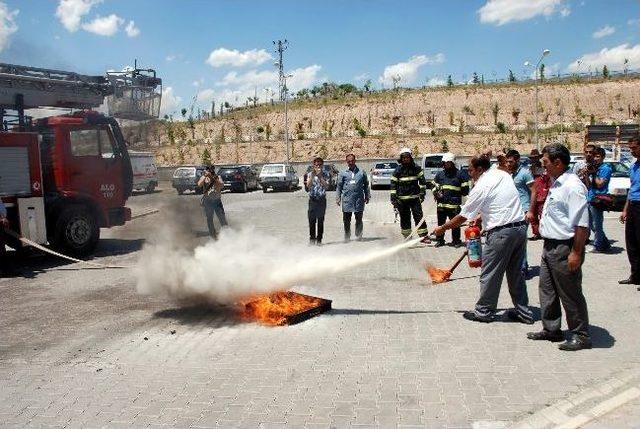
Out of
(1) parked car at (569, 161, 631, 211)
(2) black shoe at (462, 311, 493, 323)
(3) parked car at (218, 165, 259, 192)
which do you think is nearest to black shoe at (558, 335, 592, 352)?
(2) black shoe at (462, 311, 493, 323)

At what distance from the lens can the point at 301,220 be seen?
56.9 feet

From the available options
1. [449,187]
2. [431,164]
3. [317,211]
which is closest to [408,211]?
[449,187]

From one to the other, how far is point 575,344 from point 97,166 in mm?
10024

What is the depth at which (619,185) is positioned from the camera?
16.5m

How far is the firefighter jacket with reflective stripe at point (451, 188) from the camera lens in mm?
10672

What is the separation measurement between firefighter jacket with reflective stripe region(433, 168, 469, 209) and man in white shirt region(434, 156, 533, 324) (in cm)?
467

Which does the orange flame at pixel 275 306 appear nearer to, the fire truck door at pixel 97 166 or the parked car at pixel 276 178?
the fire truck door at pixel 97 166

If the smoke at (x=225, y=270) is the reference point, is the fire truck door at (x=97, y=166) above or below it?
above

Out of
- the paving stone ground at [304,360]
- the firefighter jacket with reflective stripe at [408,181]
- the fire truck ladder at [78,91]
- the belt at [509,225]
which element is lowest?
the paving stone ground at [304,360]

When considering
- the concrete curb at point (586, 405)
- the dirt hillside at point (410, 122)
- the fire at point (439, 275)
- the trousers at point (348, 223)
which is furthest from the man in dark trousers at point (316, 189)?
the dirt hillside at point (410, 122)

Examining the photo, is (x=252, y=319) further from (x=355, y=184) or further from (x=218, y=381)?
(x=355, y=184)

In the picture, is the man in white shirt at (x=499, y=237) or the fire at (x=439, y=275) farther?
the fire at (x=439, y=275)

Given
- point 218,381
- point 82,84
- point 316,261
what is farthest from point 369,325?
point 82,84

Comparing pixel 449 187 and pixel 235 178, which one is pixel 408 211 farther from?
pixel 235 178
